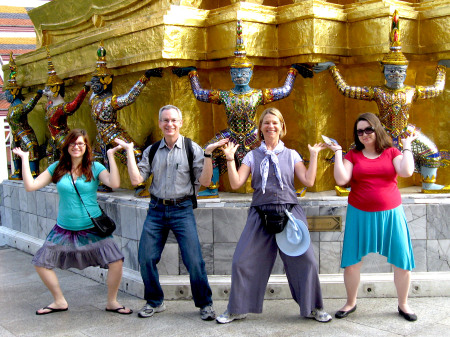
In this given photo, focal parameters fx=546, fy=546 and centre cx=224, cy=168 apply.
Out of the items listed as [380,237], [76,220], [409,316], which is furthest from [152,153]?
[409,316]

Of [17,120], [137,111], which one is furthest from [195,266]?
[17,120]

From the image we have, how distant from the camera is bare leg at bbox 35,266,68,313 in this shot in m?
4.86

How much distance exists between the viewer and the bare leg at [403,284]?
14.5ft

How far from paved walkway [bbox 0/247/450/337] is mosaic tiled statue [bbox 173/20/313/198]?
1.32m

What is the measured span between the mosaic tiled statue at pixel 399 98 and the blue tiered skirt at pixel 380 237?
1119 mm

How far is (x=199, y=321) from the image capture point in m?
4.63

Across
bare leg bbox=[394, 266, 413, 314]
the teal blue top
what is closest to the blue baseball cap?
bare leg bbox=[394, 266, 413, 314]

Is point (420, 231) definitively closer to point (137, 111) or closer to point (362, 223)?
point (362, 223)

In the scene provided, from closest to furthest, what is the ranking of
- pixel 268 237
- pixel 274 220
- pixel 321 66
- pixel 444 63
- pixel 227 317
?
pixel 274 220 < pixel 268 237 < pixel 227 317 < pixel 321 66 < pixel 444 63

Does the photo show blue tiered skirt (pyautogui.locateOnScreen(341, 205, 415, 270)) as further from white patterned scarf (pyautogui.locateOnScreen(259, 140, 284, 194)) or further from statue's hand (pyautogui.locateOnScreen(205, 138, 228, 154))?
statue's hand (pyautogui.locateOnScreen(205, 138, 228, 154))

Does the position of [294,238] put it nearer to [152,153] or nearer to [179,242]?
[179,242]

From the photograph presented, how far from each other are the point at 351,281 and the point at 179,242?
58.0 inches

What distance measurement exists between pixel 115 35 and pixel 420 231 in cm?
382

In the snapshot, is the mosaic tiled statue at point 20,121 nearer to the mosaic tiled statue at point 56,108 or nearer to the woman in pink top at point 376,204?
the mosaic tiled statue at point 56,108
